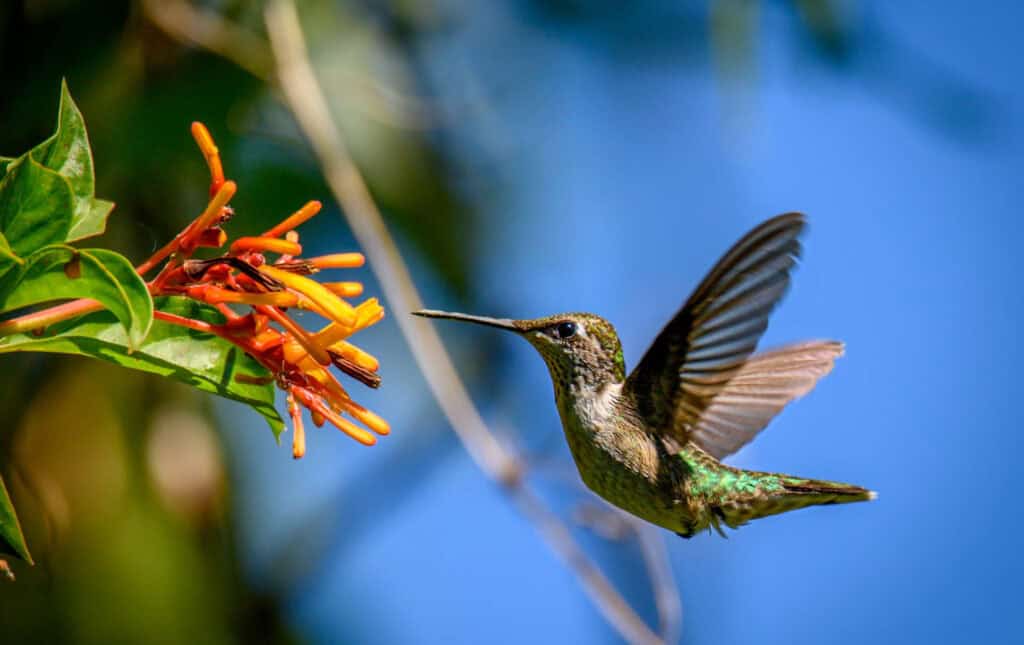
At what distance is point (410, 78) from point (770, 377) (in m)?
1.80

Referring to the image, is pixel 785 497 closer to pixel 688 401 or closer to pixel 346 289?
pixel 688 401

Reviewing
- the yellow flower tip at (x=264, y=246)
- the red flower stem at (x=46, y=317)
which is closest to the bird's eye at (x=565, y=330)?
the yellow flower tip at (x=264, y=246)

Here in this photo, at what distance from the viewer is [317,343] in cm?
121

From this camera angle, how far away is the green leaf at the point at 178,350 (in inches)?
46.2

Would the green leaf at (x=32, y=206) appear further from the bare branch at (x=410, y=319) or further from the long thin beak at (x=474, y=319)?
the bare branch at (x=410, y=319)

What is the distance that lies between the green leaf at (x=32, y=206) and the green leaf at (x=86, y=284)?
35 mm

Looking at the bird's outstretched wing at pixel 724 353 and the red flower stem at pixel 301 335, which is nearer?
the red flower stem at pixel 301 335

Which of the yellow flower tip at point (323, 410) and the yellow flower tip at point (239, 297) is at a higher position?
the yellow flower tip at point (239, 297)

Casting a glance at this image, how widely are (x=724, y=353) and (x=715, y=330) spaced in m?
0.05

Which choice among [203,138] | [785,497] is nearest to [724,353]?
[785,497]

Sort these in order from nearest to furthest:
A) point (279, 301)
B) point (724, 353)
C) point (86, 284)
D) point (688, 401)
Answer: point (86, 284) → point (279, 301) → point (724, 353) → point (688, 401)

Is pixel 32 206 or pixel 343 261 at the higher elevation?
pixel 343 261

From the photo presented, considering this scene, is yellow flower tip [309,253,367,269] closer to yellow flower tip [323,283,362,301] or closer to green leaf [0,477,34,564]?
yellow flower tip [323,283,362,301]

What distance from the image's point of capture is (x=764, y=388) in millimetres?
2045
